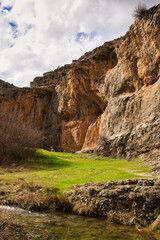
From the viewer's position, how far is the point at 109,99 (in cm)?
4153

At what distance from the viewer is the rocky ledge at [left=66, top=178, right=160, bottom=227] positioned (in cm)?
984

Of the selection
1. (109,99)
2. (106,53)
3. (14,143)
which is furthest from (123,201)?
(106,53)

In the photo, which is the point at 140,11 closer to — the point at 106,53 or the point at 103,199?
the point at 106,53

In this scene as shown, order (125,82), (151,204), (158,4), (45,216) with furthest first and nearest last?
(125,82), (158,4), (45,216), (151,204)

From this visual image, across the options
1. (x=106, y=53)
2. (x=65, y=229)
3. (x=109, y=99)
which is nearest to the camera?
(x=65, y=229)

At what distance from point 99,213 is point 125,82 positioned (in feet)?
100

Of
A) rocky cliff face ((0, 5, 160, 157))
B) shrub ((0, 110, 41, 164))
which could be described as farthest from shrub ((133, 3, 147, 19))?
shrub ((0, 110, 41, 164))

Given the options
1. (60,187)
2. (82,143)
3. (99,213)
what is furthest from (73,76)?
(99,213)

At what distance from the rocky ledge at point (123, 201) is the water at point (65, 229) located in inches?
23.1

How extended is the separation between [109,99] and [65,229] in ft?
113

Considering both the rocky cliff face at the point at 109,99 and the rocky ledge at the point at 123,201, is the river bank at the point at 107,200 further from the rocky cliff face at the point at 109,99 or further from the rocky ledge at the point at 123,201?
the rocky cliff face at the point at 109,99

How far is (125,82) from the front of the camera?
38.0m

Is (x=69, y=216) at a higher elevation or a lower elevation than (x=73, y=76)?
lower

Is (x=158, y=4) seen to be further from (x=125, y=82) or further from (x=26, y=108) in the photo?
(x=26, y=108)
